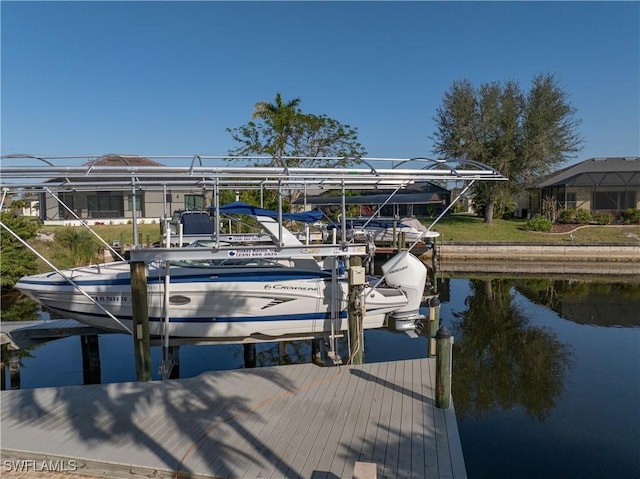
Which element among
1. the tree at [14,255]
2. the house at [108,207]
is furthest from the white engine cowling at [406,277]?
the house at [108,207]

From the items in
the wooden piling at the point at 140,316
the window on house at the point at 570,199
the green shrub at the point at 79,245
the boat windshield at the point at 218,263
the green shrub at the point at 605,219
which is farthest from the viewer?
the window on house at the point at 570,199

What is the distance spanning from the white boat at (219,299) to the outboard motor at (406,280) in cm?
40

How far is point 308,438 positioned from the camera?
5.30m

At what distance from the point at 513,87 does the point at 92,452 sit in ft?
112

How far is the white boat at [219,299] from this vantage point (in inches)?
355

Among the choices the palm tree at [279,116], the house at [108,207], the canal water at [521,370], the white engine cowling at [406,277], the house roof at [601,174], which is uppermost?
the palm tree at [279,116]

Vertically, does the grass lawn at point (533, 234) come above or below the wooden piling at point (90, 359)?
above

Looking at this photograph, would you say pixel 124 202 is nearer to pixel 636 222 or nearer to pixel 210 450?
pixel 210 450

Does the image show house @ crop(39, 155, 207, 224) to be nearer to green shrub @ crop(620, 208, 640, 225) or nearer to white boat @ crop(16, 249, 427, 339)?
white boat @ crop(16, 249, 427, 339)

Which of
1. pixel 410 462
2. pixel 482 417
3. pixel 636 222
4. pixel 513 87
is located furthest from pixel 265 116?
pixel 410 462

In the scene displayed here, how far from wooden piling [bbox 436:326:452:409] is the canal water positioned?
4.99ft

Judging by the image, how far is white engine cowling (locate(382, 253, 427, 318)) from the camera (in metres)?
10.1

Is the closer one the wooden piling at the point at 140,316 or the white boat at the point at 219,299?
the wooden piling at the point at 140,316

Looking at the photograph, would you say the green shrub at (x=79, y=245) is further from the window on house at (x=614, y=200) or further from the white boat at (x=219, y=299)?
the window on house at (x=614, y=200)
